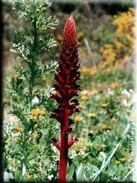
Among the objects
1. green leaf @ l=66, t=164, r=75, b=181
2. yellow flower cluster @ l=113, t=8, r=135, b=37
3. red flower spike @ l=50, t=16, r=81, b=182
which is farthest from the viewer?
yellow flower cluster @ l=113, t=8, r=135, b=37

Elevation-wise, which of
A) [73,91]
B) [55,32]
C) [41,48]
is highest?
[55,32]

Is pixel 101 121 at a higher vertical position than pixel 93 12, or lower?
lower

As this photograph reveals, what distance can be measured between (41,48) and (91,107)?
2.34 metres

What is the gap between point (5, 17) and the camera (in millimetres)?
10656

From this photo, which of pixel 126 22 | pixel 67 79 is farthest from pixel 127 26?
pixel 67 79

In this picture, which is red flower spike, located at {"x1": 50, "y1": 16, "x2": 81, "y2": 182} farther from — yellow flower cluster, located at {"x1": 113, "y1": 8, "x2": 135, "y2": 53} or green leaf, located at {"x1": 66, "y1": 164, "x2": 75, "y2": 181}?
yellow flower cluster, located at {"x1": 113, "y1": 8, "x2": 135, "y2": 53}

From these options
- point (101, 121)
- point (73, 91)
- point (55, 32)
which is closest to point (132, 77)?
point (55, 32)

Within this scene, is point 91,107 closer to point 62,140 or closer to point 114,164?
point 114,164

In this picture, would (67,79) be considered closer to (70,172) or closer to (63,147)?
(63,147)

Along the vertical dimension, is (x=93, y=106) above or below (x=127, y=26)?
below

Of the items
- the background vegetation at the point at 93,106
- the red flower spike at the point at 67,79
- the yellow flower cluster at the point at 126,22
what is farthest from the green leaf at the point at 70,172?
the yellow flower cluster at the point at 126,22

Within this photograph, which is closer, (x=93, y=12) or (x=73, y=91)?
(x=73, y=91)

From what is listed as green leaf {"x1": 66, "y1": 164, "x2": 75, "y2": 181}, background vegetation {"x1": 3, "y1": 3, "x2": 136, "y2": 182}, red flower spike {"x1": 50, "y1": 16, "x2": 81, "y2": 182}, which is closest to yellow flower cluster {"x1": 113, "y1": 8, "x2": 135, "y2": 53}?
background vegetation {"x1": 3, "y1": 3, "x2": 136, "y2": 182}

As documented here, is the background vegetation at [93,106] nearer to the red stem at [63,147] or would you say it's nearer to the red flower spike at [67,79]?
the red flower spike at [67,79]
